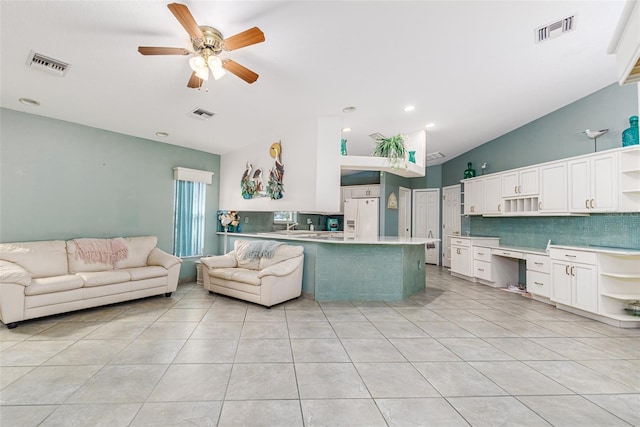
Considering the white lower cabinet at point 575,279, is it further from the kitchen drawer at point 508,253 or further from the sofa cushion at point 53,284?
the sofa cushion at point 53,284

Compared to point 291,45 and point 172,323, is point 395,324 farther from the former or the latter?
point 291,45

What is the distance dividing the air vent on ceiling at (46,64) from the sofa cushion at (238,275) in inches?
118

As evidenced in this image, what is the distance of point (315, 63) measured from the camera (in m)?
2.93

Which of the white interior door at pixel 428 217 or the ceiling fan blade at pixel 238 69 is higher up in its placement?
the ceiling fan blade at pixel 238 69

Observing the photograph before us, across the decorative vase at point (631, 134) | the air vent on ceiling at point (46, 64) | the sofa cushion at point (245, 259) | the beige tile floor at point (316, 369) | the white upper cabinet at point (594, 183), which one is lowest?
the beige tile floor at point (316, 369)

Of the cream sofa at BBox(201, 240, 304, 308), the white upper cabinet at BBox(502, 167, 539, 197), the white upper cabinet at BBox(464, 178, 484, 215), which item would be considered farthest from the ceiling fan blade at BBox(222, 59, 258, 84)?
the white upper cabinet at BBox(464, 178, 484, 215)

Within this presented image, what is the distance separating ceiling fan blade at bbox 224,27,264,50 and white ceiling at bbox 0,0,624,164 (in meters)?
0.23

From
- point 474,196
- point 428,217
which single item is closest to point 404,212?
point 428,217

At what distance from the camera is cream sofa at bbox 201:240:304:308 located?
3.88 metres

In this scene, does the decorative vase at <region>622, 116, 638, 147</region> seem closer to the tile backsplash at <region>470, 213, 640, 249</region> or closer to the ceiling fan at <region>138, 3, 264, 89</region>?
the tile backsplash at <region>470, 213, 640, 249</region>

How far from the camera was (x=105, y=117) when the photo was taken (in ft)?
13.1

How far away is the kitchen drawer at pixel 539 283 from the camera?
416cm

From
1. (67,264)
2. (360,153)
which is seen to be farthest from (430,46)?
(67,264)

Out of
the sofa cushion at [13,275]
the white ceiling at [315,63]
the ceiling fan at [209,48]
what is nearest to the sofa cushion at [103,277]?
the sofa cushion at [13,275]
